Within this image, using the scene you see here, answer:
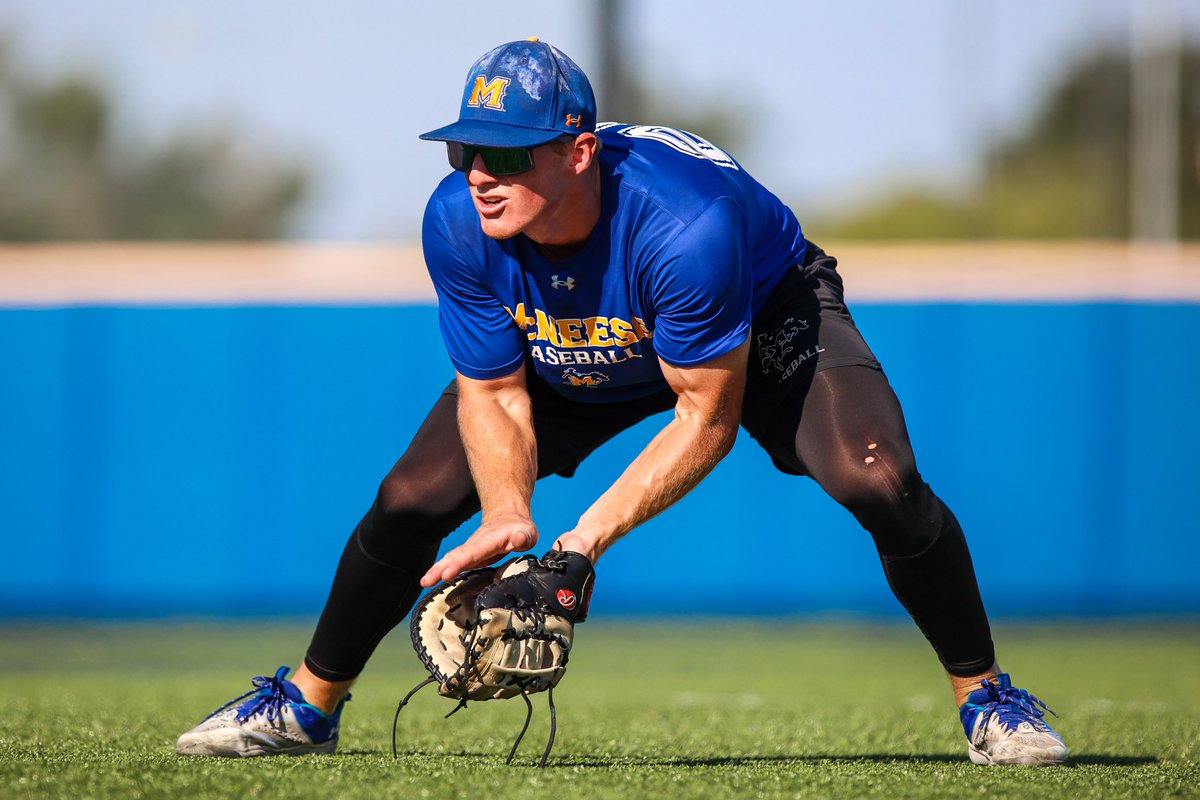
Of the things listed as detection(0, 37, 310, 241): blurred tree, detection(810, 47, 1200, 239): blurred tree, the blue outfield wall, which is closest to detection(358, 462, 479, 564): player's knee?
the blue outfield wall

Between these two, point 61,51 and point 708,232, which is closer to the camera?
point 708,232

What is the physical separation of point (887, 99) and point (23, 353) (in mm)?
8052

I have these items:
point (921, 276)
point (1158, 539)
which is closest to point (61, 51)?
point (921, 276)

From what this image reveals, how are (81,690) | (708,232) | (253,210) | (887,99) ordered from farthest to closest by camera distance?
(887,99), (253,210), (81,690), (708,232)

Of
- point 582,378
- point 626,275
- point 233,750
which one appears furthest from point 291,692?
point 626,275

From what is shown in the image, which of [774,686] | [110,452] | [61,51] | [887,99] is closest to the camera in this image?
[774,686]

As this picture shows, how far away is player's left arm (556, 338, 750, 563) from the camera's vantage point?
11.1 ft

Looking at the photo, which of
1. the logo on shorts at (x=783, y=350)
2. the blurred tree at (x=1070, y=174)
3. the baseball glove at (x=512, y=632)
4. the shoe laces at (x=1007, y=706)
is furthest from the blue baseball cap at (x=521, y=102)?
the blurred tree at (x=1070, y=174)

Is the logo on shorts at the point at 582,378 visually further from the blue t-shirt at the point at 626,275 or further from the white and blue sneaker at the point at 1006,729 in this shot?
the white and blue sneaker at the point at 1006,729

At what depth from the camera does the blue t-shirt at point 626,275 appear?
3.52 meters

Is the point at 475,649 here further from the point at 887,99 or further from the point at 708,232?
the point at 887,99

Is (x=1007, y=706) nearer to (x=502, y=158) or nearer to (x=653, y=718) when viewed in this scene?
(x=653, y=718)

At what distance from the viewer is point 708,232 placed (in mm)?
3506

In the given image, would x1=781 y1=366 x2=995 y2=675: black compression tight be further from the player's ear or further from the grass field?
the player's ear
